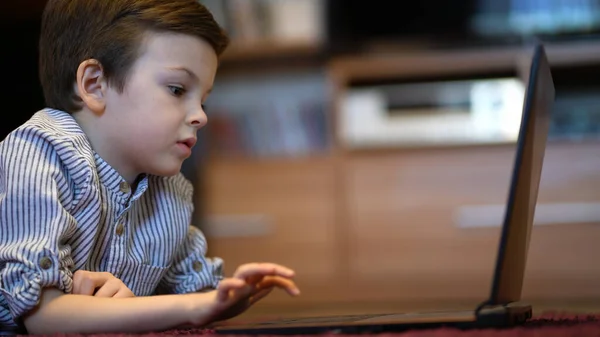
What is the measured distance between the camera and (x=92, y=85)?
816 millimetres

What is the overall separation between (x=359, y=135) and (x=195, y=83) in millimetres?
1570

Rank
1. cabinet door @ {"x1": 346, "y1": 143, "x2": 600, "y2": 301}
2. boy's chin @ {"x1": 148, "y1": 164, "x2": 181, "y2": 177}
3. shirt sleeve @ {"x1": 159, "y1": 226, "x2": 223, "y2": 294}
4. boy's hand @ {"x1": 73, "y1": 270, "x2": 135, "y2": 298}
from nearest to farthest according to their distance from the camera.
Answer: boy's hand @ {"x1": 73, "y1": 270, "x2": 135, "y2": 298}, boy's chin @ {"x1": 148, "y1": 164, "x2": 181, "y2": 177}, shirt sleeve @ {"x1": 159, "y1": 226, "x2": 223, "y2": 294}, cabinet door @ {"x1": 346, "y1": 143, "x2": 600, "y2": 301}

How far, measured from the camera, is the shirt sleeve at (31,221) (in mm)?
663

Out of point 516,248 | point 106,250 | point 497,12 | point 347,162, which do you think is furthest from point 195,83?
point 497,12

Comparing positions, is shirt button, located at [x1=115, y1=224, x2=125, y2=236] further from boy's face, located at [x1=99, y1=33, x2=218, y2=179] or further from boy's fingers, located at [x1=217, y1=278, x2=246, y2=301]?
boy's fingers, located at [x1=217, y1=278, x2=246, y2=301]

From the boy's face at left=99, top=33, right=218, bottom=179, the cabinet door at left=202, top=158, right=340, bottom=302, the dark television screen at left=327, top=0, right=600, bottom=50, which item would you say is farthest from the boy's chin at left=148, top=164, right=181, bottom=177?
the dark television screen at left=327, top=0, right=600, bottom=50

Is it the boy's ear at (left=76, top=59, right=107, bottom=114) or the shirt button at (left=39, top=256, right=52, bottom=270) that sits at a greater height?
the boy's ear at (left=76, top=59, right=107, bottom=114)

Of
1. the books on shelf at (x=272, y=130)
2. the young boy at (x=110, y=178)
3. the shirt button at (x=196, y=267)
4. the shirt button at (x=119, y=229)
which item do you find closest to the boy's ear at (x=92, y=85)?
the young boy at (x=110, y=178)

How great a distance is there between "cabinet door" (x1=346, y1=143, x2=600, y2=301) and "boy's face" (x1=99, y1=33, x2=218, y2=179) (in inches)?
58.7

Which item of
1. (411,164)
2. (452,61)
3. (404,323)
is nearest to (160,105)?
(404,323)

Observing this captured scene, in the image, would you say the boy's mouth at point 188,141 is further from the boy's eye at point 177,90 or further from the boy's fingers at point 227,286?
the boy's fingers at point 227,286

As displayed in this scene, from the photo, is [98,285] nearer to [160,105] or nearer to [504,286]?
[160,105]

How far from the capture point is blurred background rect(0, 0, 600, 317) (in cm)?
218

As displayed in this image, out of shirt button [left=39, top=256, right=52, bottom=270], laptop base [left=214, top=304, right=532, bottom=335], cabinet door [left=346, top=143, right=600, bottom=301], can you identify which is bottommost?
cabinet door [left=346, top=143, right=600, bottom=301]
